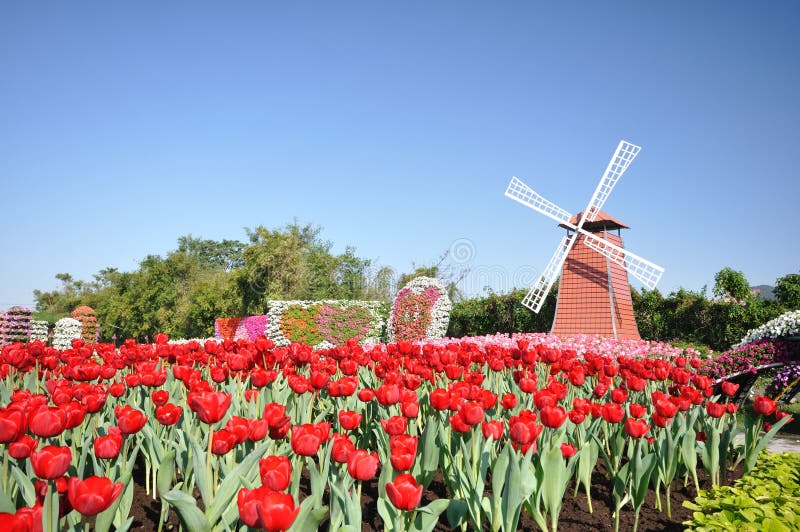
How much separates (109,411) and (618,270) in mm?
14608

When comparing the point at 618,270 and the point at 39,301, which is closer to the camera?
the point at 618,270

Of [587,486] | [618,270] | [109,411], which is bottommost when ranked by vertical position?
[587,486]

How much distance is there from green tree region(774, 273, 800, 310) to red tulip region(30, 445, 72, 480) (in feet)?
64.1

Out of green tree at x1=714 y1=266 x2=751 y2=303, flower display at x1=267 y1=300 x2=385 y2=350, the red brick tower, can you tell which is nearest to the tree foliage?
flower display at x1=267 y1=300 x2=385 y2=350

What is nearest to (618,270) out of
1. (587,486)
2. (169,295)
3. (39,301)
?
(587,486)

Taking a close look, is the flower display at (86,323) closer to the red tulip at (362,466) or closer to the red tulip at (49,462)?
the red tulip at (49,462)

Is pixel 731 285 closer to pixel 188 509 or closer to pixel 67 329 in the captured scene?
pixel 188 509

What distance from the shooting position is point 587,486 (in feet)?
10.3

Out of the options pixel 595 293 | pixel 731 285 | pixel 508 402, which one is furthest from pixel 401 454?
pixel 731 285

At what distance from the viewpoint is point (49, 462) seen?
1.81m

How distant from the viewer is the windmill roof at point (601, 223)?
16.2 metres

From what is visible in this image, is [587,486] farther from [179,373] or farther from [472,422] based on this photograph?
[179,373]

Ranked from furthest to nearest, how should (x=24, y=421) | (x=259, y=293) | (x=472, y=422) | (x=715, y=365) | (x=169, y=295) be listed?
1. (x=169, y=295)
2. (x=259, y=293)
3. (x=715, y=365)
4. (x=472, y=422)
5. (x=24, y=421)

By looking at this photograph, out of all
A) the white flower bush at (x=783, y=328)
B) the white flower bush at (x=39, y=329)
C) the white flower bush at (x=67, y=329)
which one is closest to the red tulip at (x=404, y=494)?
the white flower bush at (x=783, y=328)
